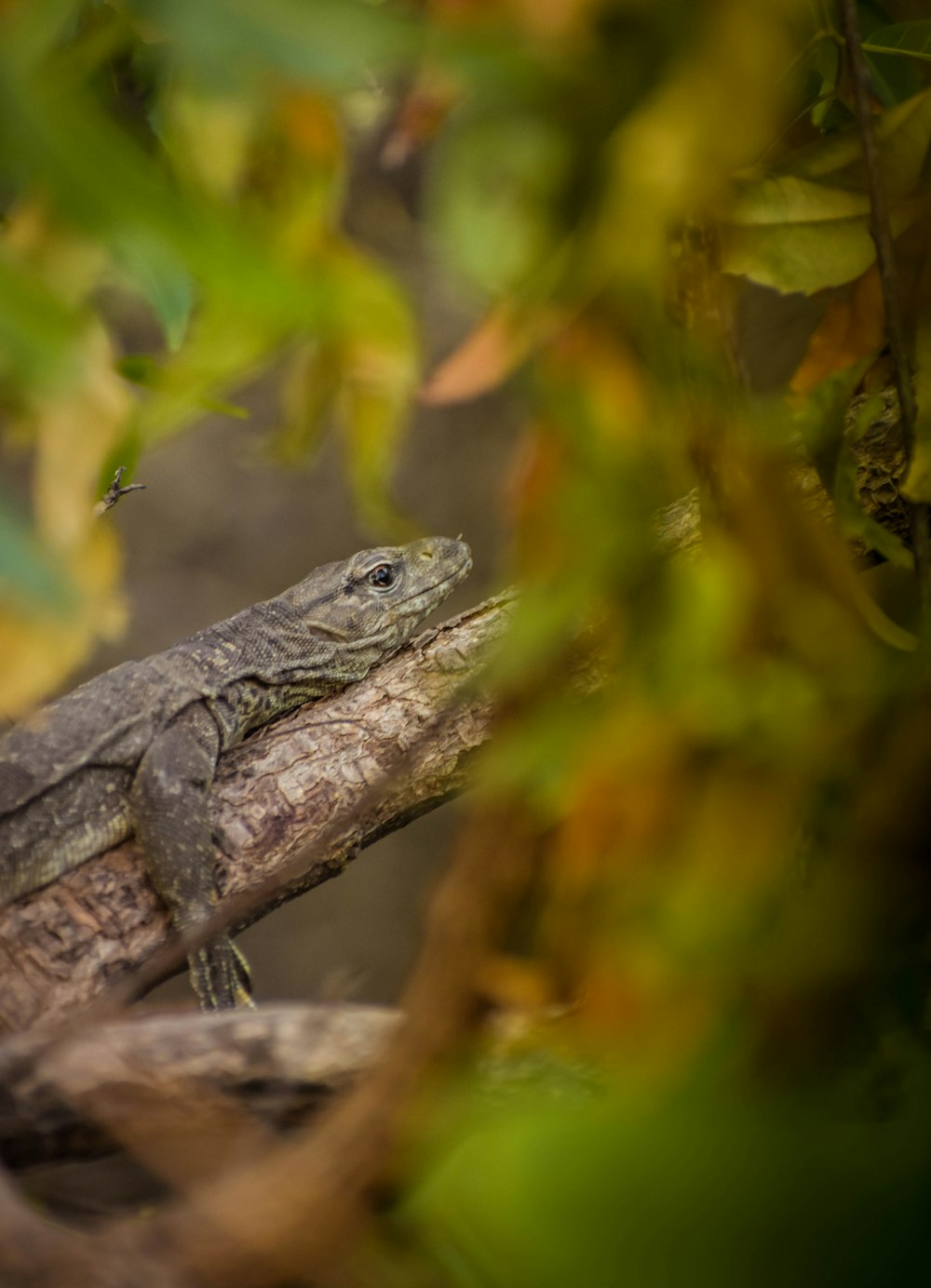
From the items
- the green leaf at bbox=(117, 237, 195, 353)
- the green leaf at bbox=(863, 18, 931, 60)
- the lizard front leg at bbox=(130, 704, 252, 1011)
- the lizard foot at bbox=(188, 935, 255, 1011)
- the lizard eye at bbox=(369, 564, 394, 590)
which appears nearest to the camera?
the green leaf at bbox=(117, 237, 195, 353)

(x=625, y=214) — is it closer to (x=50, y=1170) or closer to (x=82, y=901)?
(x=50, y=1170)

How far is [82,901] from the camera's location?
8.20 feet

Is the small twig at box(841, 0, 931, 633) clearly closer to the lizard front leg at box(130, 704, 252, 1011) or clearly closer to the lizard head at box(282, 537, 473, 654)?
the lizard front leg at box(130, 704, 252, 1011)

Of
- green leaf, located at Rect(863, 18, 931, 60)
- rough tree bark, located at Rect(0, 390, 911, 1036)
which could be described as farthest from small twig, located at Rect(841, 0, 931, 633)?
rough tree bark, located at Rect(0, 390, 911, 1036)

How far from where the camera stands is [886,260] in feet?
3.39

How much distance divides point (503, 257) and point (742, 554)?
252mm

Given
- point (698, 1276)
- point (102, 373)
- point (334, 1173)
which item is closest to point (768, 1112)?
point (698, 1276)

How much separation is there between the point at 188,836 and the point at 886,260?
6.62 feet

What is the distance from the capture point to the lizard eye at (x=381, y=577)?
325 cm

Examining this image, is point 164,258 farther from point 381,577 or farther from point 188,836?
point 381,577

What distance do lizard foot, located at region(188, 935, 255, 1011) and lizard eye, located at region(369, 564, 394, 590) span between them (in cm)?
113

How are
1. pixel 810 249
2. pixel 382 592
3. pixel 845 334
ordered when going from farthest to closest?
pixel 382 592
pixel 845 334
pixel 810 249

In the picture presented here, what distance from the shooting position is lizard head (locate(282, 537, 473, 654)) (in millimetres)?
3146

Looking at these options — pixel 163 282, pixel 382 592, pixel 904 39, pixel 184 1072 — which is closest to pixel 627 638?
pixel 163 282
